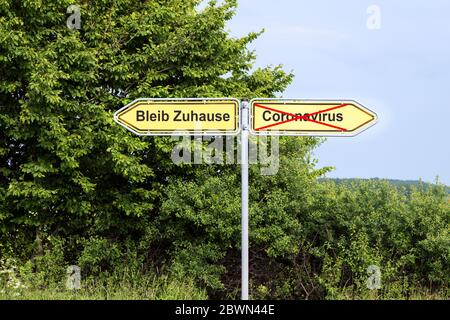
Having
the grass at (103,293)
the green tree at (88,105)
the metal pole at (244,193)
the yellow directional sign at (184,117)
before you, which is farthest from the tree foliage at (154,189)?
the yellow directional sign at (184,117)

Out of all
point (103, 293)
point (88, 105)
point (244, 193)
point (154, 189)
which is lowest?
point (103, 293)

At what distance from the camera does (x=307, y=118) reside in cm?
806

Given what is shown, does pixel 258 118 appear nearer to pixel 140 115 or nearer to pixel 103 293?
pixel 140 115

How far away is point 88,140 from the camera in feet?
50.3

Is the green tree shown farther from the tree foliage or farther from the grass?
the grass

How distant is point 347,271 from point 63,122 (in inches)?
299

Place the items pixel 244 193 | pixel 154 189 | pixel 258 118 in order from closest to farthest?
pixel 244 193
pixel 258 118
pixel 154 189

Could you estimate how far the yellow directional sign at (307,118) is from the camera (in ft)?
26.4

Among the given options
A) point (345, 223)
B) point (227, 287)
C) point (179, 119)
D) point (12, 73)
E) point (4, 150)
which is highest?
point (12, 73)

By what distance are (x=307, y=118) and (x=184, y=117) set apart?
154 centimetres

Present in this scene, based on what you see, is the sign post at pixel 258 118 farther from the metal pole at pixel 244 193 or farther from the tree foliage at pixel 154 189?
the tree foliage at pixel 154 189

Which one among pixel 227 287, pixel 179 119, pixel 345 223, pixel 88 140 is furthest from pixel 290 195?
pixel 179 119

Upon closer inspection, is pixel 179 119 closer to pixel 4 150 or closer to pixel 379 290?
pixel 379 290

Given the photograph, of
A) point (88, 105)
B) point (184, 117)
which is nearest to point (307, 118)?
point (184, 117)
